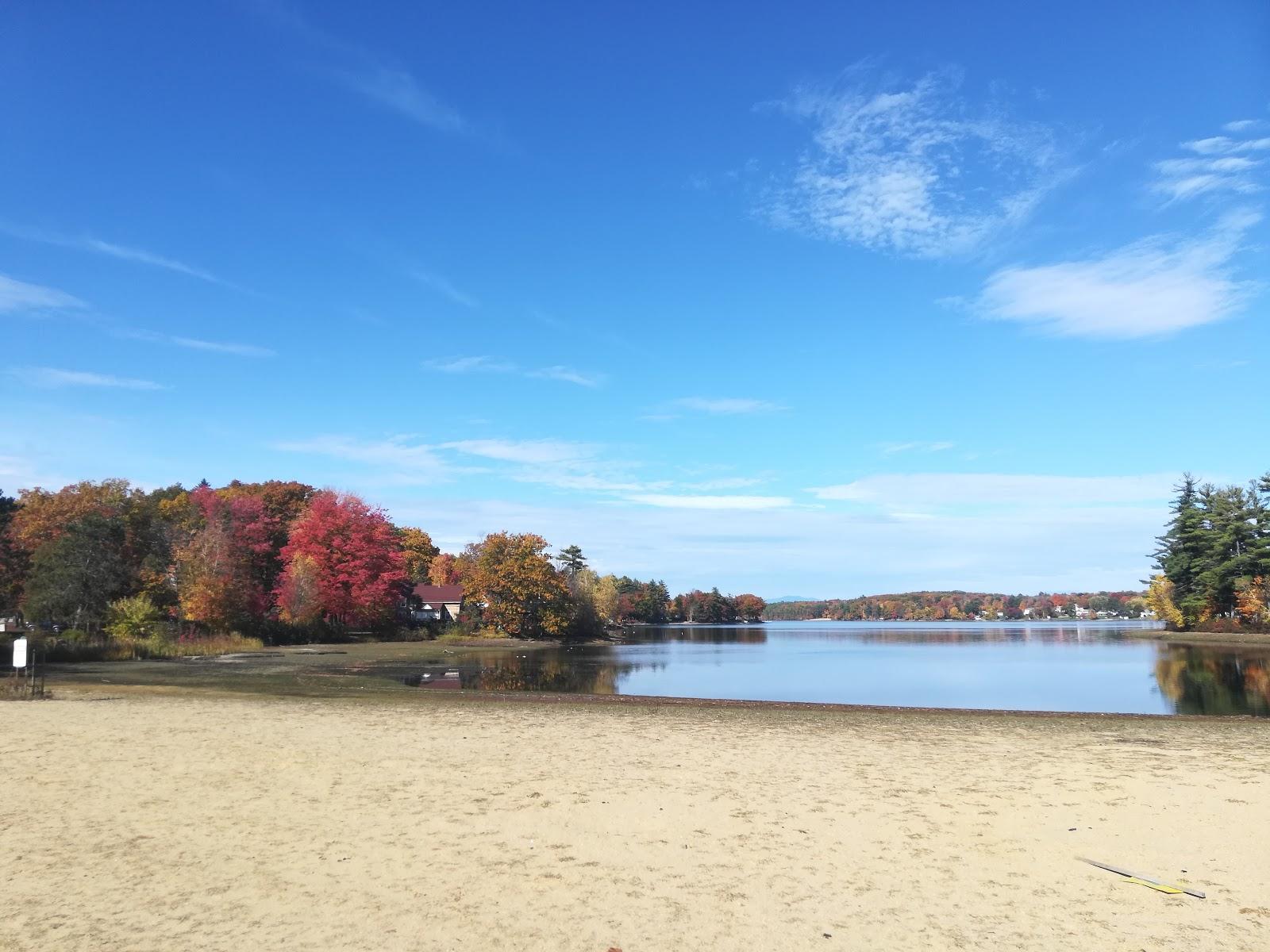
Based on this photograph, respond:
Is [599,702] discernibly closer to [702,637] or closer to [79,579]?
[79,579]

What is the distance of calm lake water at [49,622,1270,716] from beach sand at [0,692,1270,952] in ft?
37.9

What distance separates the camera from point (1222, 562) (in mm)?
65875

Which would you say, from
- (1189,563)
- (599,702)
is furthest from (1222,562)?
(599,702)

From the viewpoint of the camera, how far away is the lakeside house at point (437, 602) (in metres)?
86.4

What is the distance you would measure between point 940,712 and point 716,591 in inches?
6738

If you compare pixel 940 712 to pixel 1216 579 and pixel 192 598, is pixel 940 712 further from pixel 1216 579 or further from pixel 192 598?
pixel 1216 579

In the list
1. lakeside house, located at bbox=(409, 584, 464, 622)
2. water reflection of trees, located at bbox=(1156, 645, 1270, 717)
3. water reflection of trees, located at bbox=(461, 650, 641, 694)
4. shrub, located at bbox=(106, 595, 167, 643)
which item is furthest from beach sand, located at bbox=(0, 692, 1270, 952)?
lakeside house, located at bbox=(409, 584, 464, 622)

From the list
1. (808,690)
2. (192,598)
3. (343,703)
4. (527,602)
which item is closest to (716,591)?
(527,602)

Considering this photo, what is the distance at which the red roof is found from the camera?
9044 centimetres

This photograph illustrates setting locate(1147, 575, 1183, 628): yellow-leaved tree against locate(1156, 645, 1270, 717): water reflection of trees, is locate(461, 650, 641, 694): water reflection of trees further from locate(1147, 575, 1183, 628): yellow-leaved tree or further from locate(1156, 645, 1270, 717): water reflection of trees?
locate(1147, 575, 1183, 628): yellow-leaved tree

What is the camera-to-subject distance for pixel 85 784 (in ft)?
31.3

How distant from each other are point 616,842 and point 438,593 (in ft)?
287

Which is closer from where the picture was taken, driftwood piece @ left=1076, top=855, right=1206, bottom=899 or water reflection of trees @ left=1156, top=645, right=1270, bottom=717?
driftwood piece @ left=1076, top=855, right=1206, bottom=899

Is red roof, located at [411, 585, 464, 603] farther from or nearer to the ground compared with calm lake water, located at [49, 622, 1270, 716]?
farther from the ground
